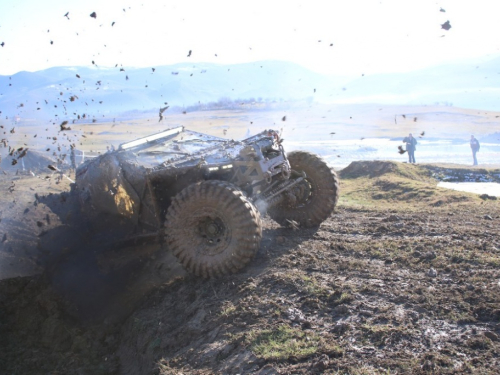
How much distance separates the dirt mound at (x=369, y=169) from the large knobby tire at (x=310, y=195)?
645 cm

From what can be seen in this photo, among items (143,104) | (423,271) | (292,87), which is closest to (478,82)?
(292,87)

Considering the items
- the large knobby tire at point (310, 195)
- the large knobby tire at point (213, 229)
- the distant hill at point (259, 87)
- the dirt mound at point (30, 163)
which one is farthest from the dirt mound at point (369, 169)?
the distant hill at point (259, 87)

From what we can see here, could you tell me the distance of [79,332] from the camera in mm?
6035

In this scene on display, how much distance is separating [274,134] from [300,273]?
2.46 metres

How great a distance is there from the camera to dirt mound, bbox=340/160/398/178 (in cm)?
1368

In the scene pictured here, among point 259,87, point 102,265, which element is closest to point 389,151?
point 102,265

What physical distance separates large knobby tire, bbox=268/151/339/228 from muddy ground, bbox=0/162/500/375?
11.1 inches

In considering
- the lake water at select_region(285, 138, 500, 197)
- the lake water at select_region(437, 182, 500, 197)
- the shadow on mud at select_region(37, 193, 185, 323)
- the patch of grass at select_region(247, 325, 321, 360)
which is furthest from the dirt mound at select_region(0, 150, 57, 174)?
the patch of grass at select_region(247, 325, 321, 360)

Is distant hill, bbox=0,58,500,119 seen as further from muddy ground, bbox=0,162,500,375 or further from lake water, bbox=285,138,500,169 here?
muddy ground, bbox=0,162,500,375

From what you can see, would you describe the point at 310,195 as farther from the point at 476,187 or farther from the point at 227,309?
the point at 476,187

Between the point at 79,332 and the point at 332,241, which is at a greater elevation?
the point at 332,241

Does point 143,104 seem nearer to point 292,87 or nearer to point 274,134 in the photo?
point 292,87

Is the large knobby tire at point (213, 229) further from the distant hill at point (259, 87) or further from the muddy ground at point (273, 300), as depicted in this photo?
the distant hill at point (259, 87)

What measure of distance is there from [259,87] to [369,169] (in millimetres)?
52156
